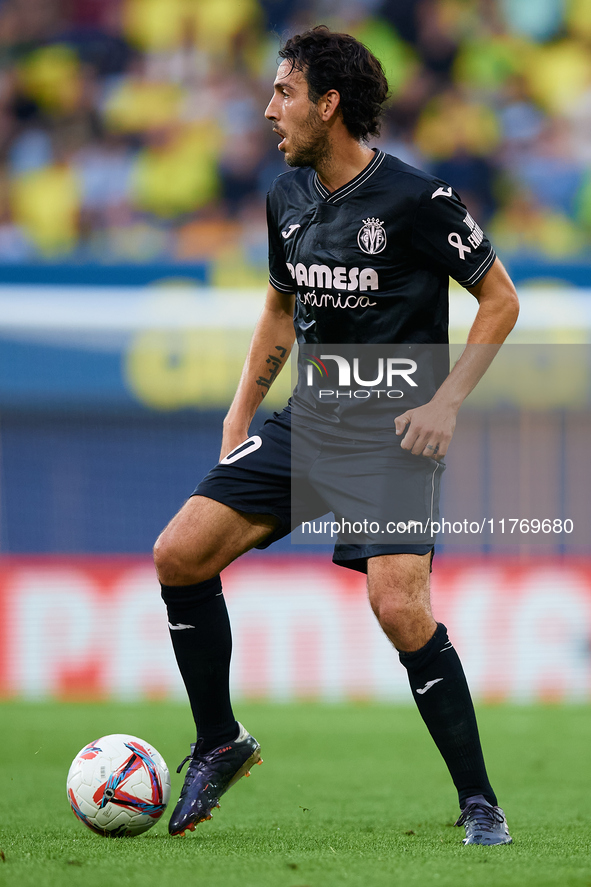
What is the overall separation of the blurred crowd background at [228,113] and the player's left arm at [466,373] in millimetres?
7502

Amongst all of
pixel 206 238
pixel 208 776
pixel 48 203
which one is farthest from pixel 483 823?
pixel 48 203

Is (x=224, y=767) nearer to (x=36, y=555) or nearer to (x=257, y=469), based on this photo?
(x=257, y=469)

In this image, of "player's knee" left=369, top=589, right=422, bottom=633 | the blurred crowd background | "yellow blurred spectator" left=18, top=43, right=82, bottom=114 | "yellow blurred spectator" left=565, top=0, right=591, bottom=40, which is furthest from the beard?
"yellow blurred spectator" left=565, top=0, right=591, bottom=40

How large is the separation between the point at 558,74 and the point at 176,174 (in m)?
4.09

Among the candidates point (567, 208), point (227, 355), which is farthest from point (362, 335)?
point (567, 208)

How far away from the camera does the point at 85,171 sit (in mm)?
11297

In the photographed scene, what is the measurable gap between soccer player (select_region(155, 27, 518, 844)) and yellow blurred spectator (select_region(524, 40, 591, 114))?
351 inches

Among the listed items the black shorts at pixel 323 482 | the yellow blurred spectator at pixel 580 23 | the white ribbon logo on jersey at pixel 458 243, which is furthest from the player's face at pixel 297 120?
the yellow blurred spectator at pixel 580 23

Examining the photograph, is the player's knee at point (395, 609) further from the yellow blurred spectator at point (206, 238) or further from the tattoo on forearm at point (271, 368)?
the yellow blurred spectator at point (206, 238)

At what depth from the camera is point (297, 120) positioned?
10.5 ft

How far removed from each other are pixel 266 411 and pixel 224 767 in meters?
5.50

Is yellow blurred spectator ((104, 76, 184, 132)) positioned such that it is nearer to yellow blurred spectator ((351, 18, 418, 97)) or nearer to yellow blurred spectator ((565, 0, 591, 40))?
yellow blurred spectator ((351, 18, 418, 97))

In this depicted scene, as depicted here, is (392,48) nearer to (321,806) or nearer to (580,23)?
(580,23)

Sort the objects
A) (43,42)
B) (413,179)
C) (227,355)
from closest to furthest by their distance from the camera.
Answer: (413,179)
(227,355)
(43,42)
